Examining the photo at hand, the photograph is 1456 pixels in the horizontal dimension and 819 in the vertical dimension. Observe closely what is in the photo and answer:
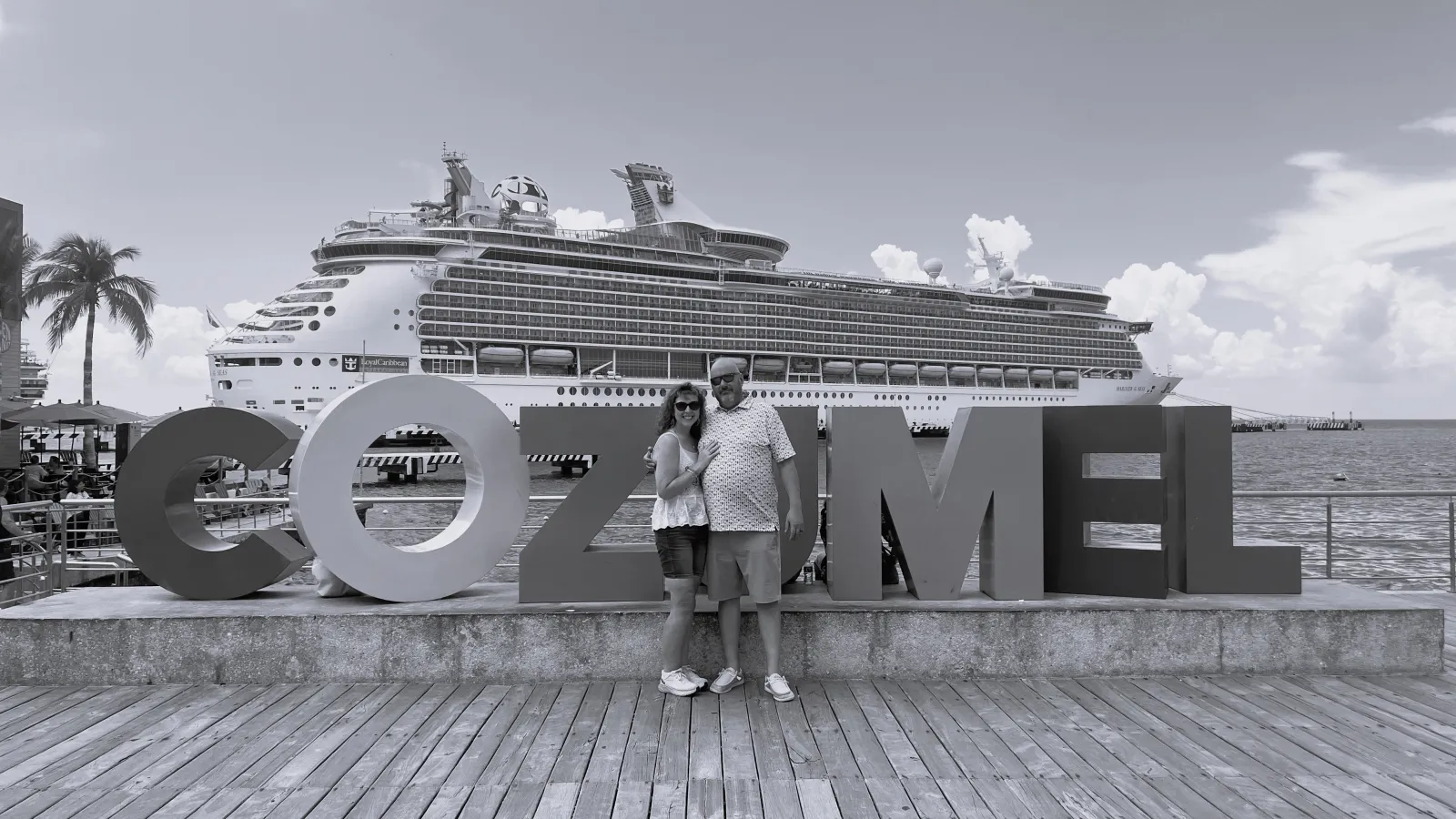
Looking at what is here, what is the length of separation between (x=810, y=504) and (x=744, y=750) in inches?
56.6

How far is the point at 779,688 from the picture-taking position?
3.66 m

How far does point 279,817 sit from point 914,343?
56.3 m

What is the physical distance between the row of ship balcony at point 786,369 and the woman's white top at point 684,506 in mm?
39109

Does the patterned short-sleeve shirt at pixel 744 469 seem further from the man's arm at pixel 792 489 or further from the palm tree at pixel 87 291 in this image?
the palm tree at pixel 87 291

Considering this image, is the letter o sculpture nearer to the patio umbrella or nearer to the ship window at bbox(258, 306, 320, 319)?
the patio umbrella

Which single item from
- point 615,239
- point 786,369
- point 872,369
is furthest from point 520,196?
point 872,369

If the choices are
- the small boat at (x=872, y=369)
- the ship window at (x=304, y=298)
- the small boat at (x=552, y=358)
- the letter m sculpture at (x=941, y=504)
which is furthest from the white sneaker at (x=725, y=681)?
the small boat at (x=872, y=369)

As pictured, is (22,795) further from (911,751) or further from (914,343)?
(914,343)

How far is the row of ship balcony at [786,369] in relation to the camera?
A: 46688mm

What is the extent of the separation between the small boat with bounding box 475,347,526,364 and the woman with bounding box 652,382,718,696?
43.8m

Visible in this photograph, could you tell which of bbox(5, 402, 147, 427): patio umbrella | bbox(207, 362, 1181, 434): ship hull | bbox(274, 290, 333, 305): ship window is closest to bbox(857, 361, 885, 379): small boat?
bbox(207, 362, 1181, 434): ship hull

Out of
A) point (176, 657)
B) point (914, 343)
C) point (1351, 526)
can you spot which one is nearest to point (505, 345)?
point (914, 343)

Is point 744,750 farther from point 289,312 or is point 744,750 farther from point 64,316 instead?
point 289,312

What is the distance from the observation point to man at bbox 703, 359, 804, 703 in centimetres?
370
